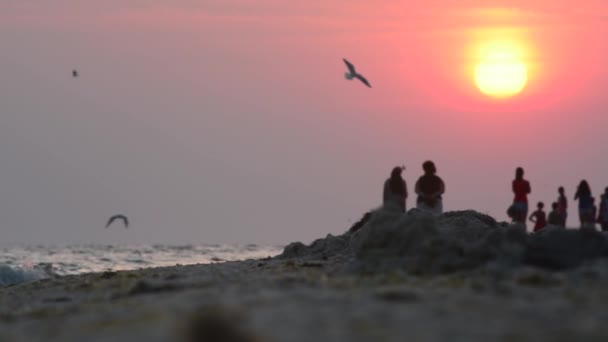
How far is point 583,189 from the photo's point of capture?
110 ft

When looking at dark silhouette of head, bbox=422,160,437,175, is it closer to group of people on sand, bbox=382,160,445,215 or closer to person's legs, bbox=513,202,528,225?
group of people on sand, bbox=382,160,445,215

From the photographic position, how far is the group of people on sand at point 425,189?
1009 inches

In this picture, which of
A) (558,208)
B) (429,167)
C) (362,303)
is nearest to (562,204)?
(558,208)

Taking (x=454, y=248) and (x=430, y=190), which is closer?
(x=454, y=248)

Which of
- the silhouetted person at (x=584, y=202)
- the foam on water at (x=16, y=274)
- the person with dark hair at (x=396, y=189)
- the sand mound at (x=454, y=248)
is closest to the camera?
the sand mound at (x=454, y=248)

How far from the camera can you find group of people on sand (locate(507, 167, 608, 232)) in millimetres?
30391

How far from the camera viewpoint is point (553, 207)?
119 feet

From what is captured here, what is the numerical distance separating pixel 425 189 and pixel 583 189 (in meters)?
8.47

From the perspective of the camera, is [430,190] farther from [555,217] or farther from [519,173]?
[555,217]

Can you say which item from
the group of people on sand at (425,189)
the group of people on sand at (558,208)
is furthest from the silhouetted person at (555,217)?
the group of people on sand at (425,189)

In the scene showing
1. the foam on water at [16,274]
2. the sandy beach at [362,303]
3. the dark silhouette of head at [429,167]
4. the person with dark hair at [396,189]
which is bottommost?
the sandy beach at [362,303]

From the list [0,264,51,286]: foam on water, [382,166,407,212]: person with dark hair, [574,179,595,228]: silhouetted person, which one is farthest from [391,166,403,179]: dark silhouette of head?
[0,264,51,286]: foam on water

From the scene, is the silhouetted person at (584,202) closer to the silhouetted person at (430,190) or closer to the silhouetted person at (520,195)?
the silhouetted person at (520,195)

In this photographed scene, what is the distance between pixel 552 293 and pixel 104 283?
9679 mm
